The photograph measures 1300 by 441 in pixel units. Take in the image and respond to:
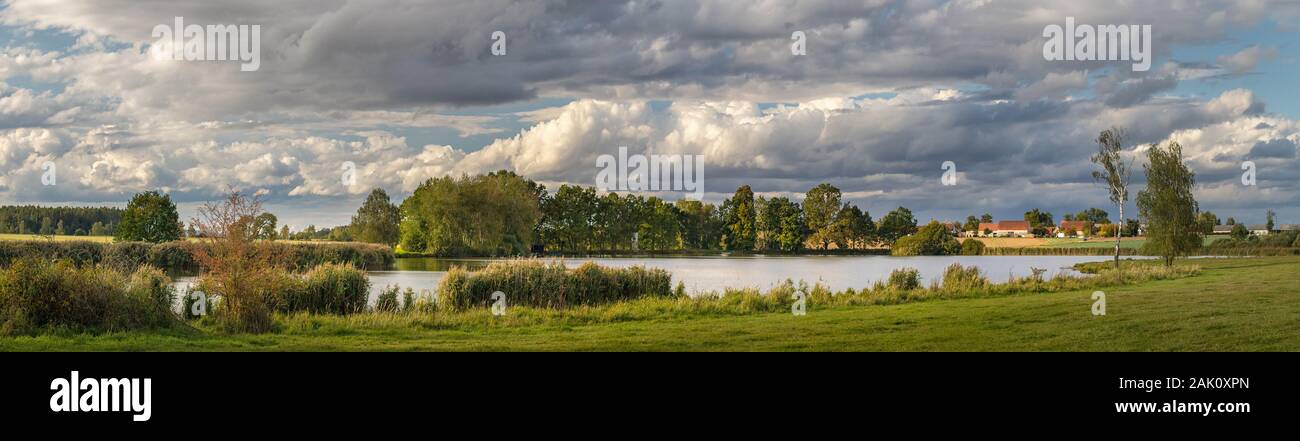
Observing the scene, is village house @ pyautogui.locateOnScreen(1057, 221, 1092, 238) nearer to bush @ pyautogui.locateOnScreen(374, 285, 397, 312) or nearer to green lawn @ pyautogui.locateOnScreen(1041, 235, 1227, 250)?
green lawn @ pyautogui.locateOnScreen(1041, 235, 1227, 250)

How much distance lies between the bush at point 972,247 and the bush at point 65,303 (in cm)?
10152

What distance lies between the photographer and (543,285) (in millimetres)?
Answer: 27422

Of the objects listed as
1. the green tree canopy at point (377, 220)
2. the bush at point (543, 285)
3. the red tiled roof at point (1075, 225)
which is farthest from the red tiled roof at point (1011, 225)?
the bush at point (543, 285)

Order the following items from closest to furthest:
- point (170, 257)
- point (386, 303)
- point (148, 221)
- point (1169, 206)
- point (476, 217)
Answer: point (386, 303), point (1169, 206), point (170, 257), point (148, 221), point (476, 217)

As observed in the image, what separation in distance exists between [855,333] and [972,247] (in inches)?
3855

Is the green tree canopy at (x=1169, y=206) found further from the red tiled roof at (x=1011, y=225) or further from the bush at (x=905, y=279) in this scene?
the red tiled roof at (x=1011, y=225)

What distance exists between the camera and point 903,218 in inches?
4811

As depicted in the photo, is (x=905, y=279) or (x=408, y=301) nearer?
(x=408, y=301)

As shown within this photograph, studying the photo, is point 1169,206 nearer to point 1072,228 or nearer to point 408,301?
point 408,301

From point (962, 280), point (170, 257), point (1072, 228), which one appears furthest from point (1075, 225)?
point (170, 257)

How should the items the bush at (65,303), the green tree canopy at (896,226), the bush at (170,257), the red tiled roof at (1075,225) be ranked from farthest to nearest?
the red tiled roof at (1075,225), the green tree canopy at (896,226), the bush at (170,257), the bush at (65,303)

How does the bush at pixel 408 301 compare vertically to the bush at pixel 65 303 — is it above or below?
below

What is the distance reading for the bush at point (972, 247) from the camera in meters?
108
